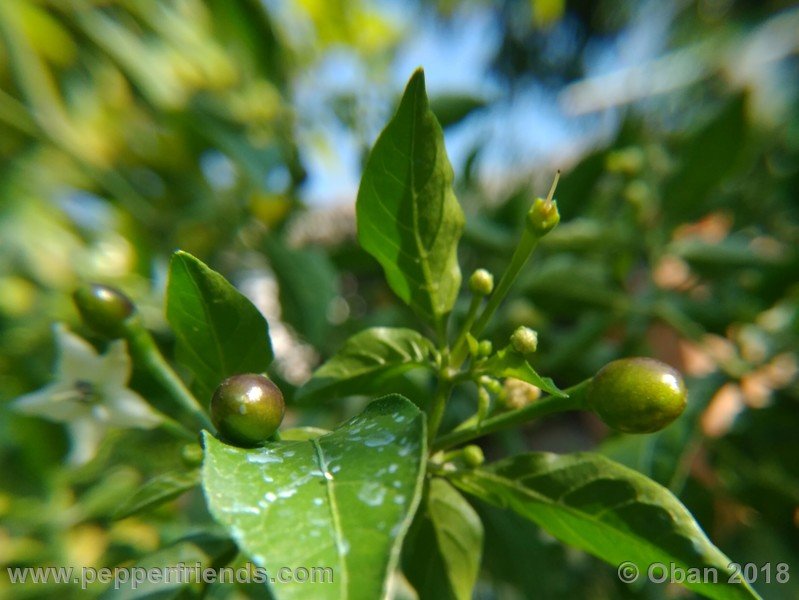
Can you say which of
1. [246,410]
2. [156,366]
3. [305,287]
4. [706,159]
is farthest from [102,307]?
[706,159]

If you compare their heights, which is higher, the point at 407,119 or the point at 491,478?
the point at 407,119

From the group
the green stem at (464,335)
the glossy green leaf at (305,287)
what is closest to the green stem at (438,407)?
the green stem at (464,335)

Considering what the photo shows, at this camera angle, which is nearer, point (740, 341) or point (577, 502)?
point (577, 502)

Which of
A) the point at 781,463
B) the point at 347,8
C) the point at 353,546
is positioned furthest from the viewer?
the point at 347,8

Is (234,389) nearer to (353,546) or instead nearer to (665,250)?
(353,546)

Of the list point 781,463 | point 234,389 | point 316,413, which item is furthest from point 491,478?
point 781,463

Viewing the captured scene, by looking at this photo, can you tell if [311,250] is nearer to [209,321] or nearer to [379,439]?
[209,321]
